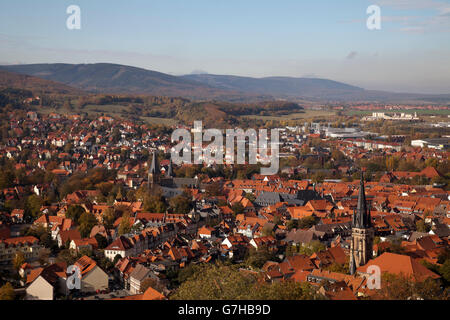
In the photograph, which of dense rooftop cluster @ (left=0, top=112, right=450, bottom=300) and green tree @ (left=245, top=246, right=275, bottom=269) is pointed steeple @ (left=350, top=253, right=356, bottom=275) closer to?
dense rooftop cluster @ (left=0, top=112, right=450, bottom=300)

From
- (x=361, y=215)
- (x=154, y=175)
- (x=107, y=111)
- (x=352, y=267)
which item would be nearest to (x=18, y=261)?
(x=352, y=267)

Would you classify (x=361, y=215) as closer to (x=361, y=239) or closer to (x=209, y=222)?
(x=361, y=239)

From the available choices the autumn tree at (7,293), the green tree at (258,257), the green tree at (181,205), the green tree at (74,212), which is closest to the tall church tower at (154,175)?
the green tree at (181,205)

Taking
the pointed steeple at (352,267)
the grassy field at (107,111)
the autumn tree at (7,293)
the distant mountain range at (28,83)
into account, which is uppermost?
the distant mountain range at (28,83)

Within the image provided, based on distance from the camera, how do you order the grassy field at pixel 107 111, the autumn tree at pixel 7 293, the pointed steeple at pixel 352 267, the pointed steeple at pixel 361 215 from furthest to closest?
1. the grassy field at pixel 107 111
2. the pointed steeple at pixel 361 215
3. the pointed steeple at pixel 352 267
4. the autumn tree at pixel 7 293

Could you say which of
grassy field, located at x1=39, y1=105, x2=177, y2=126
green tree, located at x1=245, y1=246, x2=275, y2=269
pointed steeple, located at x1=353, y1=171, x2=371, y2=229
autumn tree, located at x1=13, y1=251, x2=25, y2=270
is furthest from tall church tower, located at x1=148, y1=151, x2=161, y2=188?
grassy field, located at x1=39, y1=105, x2=177, y2=126

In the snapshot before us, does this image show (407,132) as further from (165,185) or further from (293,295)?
(293,295)

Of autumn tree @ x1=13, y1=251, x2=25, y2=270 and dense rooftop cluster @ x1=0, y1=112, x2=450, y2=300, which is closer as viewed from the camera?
dense rooftop cluster @ x1=0, y1=112, x2=450, y2=300

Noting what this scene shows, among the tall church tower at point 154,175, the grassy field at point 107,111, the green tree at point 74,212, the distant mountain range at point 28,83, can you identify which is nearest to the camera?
the green tree at point 74,212

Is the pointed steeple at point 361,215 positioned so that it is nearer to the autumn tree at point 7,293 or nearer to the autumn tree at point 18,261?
the autumn tree at point 7,293

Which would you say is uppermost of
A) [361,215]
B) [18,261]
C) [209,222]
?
[361,215]
